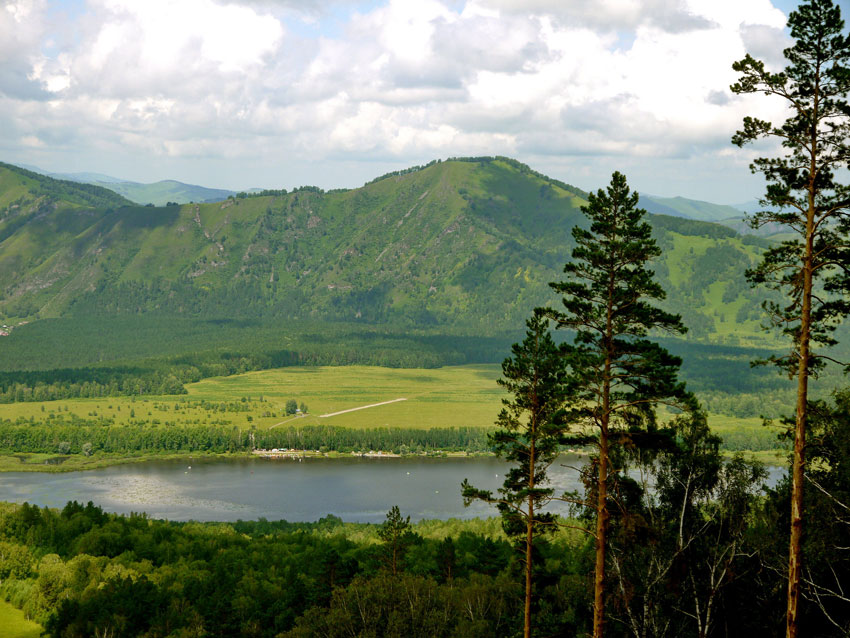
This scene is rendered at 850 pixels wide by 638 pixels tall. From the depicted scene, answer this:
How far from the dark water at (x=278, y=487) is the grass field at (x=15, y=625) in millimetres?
49278

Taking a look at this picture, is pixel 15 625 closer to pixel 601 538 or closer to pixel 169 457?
pixel 601 538

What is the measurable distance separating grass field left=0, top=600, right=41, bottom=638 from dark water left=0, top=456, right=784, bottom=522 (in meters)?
49.3

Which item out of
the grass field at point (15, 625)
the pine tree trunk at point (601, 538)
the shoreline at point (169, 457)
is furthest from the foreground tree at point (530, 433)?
the shoreline at point (169, 457)

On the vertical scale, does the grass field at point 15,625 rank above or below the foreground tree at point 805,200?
below

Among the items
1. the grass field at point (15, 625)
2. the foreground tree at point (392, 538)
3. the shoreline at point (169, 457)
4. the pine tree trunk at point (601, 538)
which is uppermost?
the pine tree trunk at point (601, 538)

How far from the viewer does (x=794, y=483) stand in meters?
20.7

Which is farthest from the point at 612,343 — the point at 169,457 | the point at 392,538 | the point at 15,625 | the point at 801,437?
the point at 169,457

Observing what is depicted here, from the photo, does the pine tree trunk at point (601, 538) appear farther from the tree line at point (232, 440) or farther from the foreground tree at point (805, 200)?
the tree line at point (232, 440)

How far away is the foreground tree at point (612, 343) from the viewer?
25281mm

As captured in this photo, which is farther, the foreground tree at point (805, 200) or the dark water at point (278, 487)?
the dark water at point (278, 487)

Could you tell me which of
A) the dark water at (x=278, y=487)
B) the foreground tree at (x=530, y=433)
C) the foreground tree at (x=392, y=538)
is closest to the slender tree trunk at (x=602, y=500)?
the foreground tree at (x=530, y=433)

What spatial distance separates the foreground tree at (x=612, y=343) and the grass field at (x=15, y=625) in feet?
191

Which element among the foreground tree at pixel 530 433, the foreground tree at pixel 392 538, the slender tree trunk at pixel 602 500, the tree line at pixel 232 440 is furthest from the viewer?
the tree line at pixel 232 440

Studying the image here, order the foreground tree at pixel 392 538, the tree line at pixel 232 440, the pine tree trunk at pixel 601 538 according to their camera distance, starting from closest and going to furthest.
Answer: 1. the pine tree trunk at pixel 601 538
2. the foreground tree at pixel 392 538
3. the tree line at pixel 232 440
